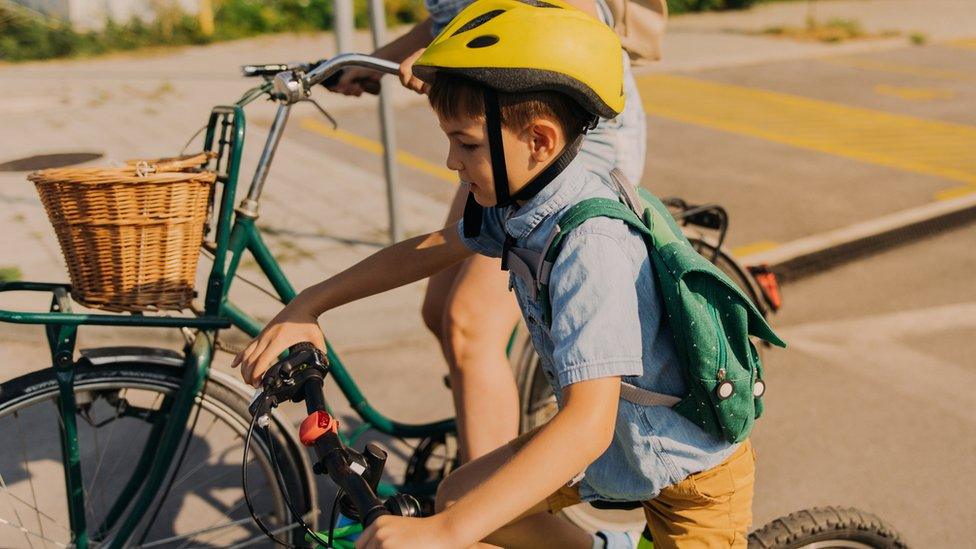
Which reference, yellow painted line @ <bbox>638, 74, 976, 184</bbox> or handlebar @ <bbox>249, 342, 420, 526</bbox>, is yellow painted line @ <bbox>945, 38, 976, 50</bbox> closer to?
yellow painted line @ <bbox>638, 74, 976, 184</bbox>

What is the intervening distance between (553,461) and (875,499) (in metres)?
2.44

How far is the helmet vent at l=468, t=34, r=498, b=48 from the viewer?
184 cm

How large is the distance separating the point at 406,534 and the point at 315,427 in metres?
0.26

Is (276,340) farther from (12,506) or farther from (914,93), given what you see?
(914,93)

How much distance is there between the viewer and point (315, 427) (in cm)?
178

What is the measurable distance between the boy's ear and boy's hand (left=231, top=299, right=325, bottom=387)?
1.91 ft

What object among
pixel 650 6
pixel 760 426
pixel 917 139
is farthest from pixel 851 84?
pixel 650 6

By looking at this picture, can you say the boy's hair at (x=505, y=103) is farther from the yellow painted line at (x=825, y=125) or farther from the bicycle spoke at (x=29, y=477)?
the yellow painted line at (x=825, y=125)

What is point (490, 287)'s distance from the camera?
2.83m

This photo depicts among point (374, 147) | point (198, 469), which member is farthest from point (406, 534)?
point (374, 147)

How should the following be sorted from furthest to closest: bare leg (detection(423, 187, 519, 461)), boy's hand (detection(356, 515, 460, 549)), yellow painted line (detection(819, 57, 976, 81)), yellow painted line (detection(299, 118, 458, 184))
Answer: yellow painted line (detection(819, 57, 976, 81)) → yellow painted line (detection(299, 118, 458, 184)) → bare leg (detection(423, 187, 519, 461)) → boy's hand (detection(356, 515, 460, 549))

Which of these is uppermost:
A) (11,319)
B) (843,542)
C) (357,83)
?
(357,83)

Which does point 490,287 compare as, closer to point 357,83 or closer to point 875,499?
point 357,83

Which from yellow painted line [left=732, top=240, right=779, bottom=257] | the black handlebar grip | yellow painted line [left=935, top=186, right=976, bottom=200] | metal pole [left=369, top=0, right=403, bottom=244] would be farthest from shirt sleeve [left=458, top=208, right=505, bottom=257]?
yellow painted line [left=935, top=186, right=976, bottom=200]
